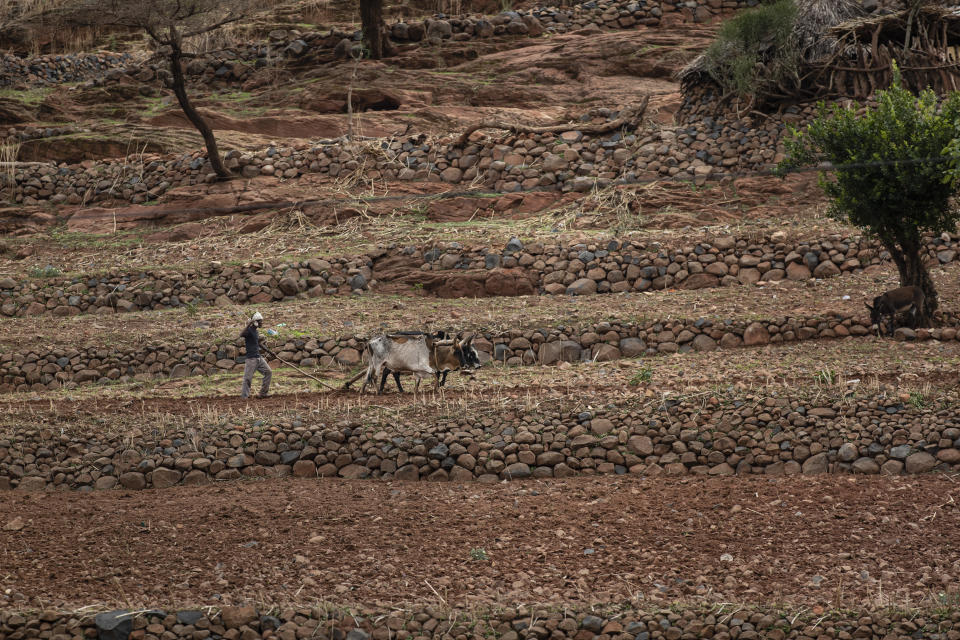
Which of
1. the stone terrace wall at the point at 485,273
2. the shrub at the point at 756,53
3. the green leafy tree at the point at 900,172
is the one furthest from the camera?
the shrub at the point at 756,53

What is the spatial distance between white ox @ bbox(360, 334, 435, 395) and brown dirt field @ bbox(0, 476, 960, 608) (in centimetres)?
236

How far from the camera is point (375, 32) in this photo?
27891mm

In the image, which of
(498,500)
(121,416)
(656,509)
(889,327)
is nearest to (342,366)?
(121,416)

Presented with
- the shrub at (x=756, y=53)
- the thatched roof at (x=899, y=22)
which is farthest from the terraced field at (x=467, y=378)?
the thatched roof at (x=899, y=22)

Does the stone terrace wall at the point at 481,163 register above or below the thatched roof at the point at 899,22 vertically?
below

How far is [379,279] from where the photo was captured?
707 inches

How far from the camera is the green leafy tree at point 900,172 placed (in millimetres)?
13898

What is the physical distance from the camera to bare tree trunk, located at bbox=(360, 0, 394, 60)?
27.5m

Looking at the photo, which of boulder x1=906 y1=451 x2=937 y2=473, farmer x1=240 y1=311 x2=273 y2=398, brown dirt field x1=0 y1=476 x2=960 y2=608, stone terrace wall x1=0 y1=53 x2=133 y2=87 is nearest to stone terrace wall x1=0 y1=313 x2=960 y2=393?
farmer x1=240 y1=311 x2=273 y2=398

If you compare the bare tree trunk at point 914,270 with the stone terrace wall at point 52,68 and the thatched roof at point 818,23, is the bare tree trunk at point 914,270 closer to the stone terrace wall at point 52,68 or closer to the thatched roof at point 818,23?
the thatched roof at point 818,23

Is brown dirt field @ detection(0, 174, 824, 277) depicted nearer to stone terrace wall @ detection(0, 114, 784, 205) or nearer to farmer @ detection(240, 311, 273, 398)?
stone terrace wall @ detection(0, 114, 784, 205)

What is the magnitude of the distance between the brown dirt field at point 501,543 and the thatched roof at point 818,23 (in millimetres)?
14034

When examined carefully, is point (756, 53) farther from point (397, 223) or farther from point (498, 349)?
point (498, 349)

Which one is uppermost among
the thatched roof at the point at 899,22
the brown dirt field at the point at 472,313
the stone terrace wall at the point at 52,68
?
the thatched roof at the point at 899,22
